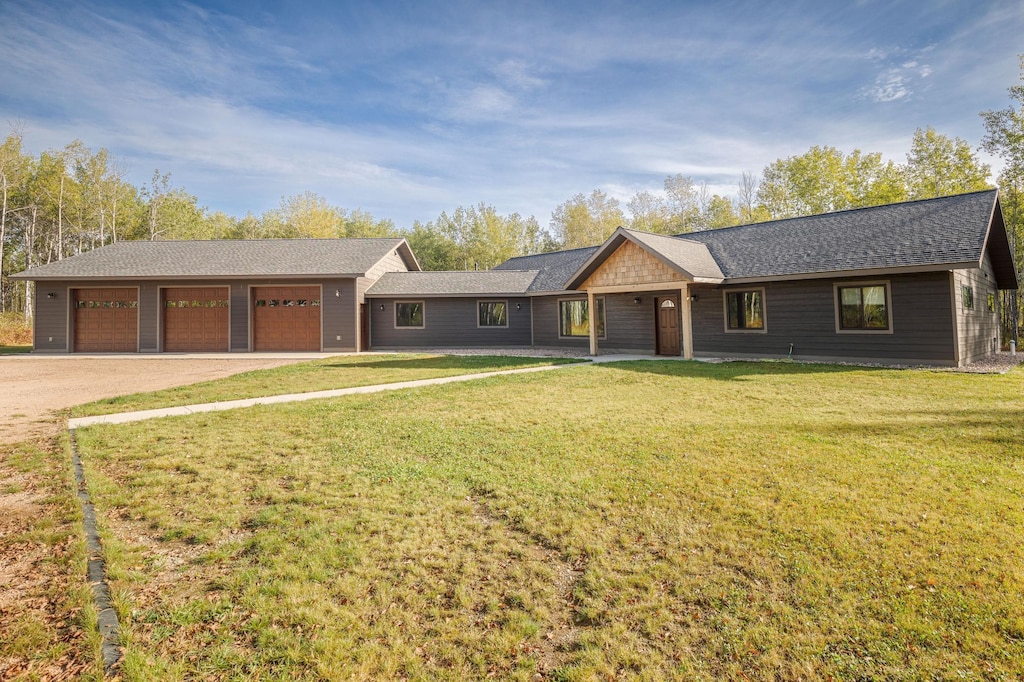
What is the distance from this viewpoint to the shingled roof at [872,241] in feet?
38.7

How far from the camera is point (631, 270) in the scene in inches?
616

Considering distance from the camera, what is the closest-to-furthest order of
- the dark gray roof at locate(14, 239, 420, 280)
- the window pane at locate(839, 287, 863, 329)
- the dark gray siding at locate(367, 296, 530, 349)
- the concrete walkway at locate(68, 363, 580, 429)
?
the concrete walkway at locate(68, 363, 580, 429) → the window pane at locate(839, 287, 863, 329) → the dark gray roof at locate(14, 239, 420, 280) → the dark gray siding at locate(367, 296, 530, 349)

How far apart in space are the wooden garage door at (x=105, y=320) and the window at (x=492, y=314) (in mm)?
14804

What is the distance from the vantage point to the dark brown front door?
1628 cm

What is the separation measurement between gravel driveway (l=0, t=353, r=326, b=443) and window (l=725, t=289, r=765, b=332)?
48.3ft

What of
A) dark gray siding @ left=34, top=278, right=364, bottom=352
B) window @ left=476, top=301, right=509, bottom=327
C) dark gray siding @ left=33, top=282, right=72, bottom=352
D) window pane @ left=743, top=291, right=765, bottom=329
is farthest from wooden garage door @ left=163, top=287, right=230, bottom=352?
window pane @ left=743, top=291, right=765, bottom=329

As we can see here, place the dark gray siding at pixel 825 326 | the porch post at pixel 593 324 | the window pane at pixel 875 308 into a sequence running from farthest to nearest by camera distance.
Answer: the porch post at pixel 593 324, the window pane at pixel 875 308, the dark gray siding at pixel 825 326

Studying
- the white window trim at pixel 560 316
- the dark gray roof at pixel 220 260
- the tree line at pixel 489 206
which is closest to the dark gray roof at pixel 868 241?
the white window trim at pixel 560 316

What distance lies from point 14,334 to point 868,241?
3872cm

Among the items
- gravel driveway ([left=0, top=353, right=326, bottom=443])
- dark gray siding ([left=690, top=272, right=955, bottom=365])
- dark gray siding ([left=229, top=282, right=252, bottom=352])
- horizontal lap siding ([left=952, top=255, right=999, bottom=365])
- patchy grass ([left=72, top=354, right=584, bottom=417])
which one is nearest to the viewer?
gravel driveway ([left=0, top=353, right=326, bottom=443])

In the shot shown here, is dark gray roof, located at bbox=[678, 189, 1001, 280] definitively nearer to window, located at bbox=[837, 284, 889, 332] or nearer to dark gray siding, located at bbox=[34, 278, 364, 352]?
window, located at bbox=[837, 284, 889, 332]

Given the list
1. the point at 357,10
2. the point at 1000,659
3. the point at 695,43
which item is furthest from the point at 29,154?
the point at 1000,659

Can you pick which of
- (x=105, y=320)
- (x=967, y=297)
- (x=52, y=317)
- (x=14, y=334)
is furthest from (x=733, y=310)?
(x=14, y=334)

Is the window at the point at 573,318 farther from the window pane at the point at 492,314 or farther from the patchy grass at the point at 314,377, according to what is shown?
the patchy grass at the point at 314,377
